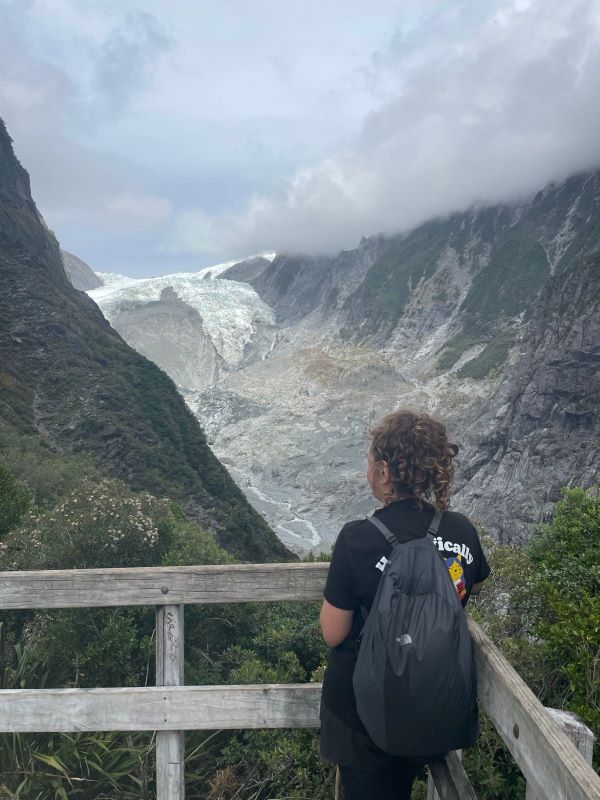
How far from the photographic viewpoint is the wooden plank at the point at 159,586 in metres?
3.44

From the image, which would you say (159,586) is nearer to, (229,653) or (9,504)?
(229,653)

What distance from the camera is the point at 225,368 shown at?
185250 mm

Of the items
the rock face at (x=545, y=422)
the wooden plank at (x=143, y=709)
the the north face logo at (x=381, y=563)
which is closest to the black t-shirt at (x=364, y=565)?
the the north face logo at (x=381, y=563)

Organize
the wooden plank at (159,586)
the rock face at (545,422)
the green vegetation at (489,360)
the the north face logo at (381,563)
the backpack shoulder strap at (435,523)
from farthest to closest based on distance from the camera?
1. the green vegetation at (489,360)
2. the rock face at (545,422)
3. the wooden plank at (159,586)
4. the backpack shoulder strap at (435,523)
5. the the north face logo at (381,563)

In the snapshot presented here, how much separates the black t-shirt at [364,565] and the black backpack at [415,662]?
0.46ft

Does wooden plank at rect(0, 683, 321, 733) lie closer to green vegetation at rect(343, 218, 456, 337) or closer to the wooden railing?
the wooden railing

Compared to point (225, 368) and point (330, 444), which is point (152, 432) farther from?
point (225, 368)

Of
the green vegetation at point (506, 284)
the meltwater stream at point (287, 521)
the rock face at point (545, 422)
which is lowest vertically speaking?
the meltwater stream at point (287, 521)

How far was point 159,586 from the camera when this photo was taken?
344 centimetres

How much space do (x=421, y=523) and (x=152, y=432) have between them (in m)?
47.3

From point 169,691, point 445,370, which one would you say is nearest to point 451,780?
point 169,691

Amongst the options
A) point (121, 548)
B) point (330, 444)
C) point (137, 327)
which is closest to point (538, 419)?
point (330, 444)

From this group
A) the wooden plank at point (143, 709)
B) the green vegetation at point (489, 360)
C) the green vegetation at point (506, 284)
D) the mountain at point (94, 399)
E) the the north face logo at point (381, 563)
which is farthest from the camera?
the green vegetation at point (506, 284)

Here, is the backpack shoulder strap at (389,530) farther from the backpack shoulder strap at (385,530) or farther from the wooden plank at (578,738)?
the wooden plank at (578,738)
